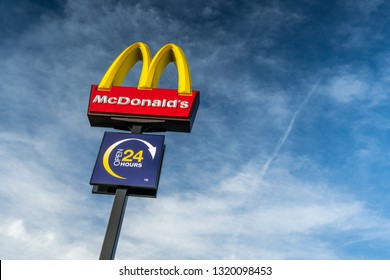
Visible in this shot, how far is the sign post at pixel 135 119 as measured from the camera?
1019 centimetres

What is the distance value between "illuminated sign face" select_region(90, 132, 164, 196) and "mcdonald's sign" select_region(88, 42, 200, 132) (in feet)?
2.28

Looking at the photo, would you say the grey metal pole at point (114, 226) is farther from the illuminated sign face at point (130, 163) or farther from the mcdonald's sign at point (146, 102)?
the mcdonald's sign at point (146, 102)

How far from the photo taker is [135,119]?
1173 cm

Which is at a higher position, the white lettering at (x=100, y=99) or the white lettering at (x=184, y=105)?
the white lettering at (x=100, y=99)

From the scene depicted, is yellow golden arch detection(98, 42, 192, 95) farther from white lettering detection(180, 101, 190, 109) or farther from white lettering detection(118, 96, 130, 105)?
white lettering detection(118, 96, 130, 105)

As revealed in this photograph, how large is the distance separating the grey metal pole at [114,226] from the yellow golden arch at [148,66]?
413 centimetres

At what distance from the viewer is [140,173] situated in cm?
1034

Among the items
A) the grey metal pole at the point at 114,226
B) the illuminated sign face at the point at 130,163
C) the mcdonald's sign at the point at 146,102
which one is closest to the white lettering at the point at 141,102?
the mcdonald's sign at the point at 146,102

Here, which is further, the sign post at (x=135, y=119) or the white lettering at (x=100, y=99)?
the white lettering at (x=100, y=99)

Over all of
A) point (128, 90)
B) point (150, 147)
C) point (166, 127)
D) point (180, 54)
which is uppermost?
point (180, 54)

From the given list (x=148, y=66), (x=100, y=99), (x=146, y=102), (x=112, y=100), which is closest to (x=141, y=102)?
(x=146, y=102)
